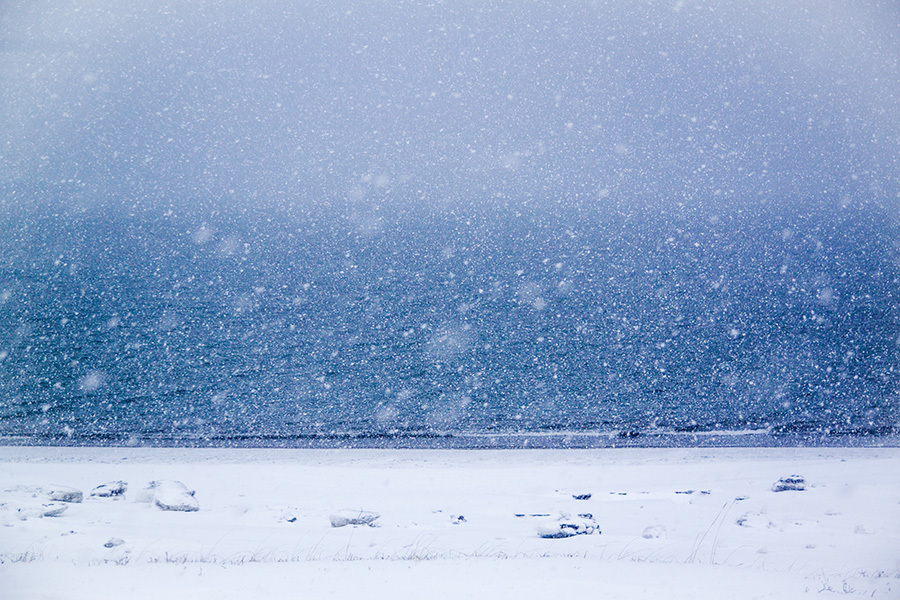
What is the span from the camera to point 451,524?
7488 millimetres

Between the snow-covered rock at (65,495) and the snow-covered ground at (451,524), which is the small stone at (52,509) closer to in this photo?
the snow-covered ground at (451,524)

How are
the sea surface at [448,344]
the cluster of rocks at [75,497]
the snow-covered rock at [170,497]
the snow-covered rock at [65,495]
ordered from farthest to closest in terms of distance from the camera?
the sea surface at [448,344] → the snow-covered rock at [65,495] → the snow-covered rock at [170,497] → the cluster of rocks at [75,497]

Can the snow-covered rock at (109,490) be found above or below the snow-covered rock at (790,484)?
above

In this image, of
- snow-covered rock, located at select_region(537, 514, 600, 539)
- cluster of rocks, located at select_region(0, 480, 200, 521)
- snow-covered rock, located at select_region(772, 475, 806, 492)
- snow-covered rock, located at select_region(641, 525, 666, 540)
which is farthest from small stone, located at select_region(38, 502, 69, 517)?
snow-covered rock, located at select_region(772, 475, 806, 492)

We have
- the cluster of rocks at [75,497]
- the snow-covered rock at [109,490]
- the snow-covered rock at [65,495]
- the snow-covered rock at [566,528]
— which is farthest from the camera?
the snow-covered rock at [109,490]

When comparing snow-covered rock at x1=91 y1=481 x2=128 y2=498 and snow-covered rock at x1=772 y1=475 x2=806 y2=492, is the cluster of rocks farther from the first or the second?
snow-covered rock at x1=772 y1=475 x2=806 y2=492

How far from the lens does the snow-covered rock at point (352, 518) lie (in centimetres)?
727

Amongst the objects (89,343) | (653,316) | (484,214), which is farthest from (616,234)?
(89,343)

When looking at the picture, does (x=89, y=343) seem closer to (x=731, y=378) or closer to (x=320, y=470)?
(x=320, y=470)

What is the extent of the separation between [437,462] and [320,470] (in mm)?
2292

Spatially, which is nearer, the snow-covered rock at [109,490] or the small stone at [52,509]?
the small stone at [52,509]

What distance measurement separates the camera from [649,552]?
598 cm

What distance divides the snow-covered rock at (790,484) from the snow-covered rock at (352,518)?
5.74 m

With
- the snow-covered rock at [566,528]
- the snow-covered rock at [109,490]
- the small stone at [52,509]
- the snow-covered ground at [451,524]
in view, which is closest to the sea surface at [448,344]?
the snow-covered ground at [451,524]
